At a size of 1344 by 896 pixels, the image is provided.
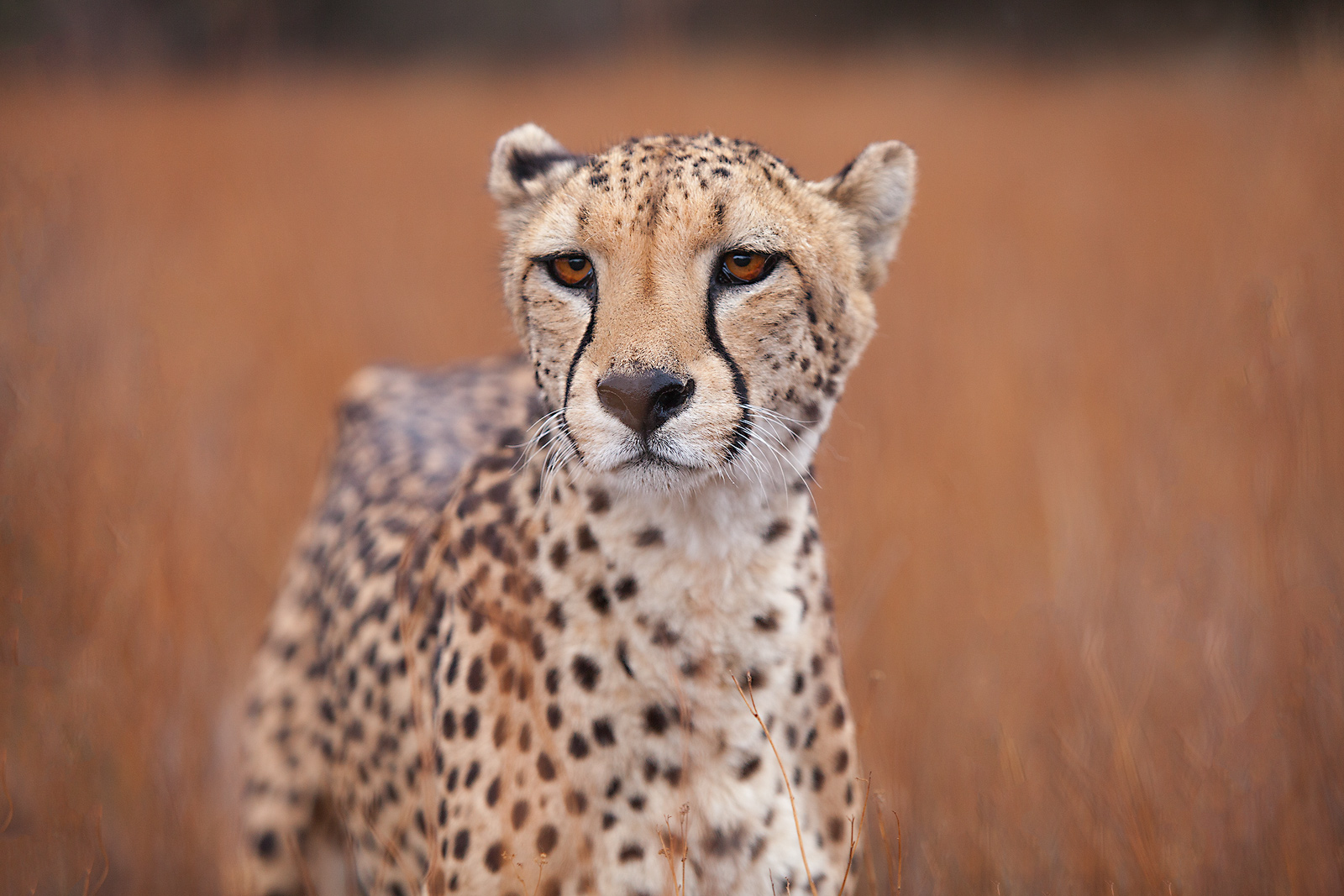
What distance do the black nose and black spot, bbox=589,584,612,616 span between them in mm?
301

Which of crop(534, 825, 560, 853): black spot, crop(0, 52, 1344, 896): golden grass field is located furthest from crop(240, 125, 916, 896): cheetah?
crop(0, 52, 1344, 896): golden grass field

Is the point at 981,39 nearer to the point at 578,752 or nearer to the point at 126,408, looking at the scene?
the point at 126,408

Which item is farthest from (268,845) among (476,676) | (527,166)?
(527,166)

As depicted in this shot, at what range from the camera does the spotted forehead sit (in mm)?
1301

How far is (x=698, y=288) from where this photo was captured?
130cm

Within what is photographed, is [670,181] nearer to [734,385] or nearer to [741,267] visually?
[741,267]

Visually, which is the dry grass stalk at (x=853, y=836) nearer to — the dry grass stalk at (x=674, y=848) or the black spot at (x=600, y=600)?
the dry grass stalk at (x=674, y=848)

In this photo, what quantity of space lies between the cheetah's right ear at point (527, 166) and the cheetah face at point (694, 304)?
0.02 m

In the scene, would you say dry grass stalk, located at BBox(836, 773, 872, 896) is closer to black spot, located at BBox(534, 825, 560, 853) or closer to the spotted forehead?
black spot, located at BBox(534, 825, 560, 853)

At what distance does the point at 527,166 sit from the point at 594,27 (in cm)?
710

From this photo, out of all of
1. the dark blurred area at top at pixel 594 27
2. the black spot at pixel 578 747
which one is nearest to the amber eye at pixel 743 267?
the black spot at pixel 578 747

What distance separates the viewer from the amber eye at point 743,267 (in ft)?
4.41

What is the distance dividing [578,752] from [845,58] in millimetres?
7230

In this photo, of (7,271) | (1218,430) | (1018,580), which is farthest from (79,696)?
(1218,430)
